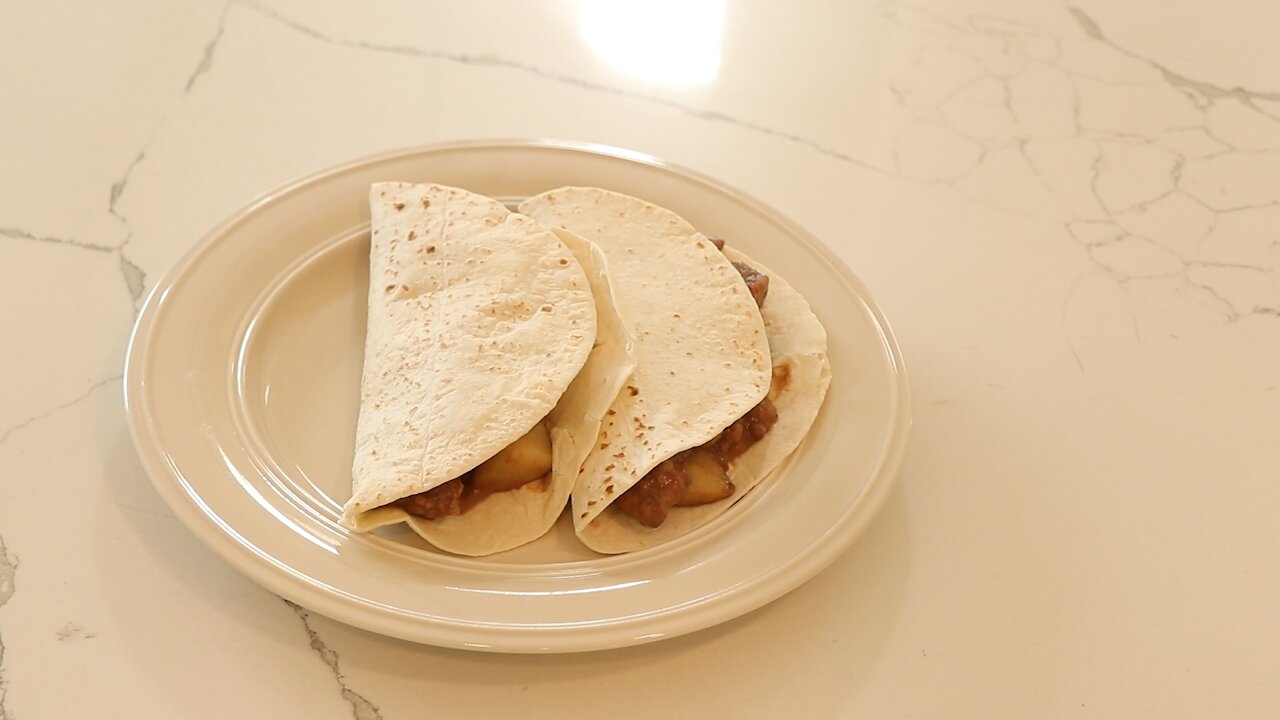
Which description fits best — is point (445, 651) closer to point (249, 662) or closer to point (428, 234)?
point (249, 662)

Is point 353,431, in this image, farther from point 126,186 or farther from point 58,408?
point 126,186

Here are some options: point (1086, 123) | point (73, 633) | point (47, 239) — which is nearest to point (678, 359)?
point (73, 633)

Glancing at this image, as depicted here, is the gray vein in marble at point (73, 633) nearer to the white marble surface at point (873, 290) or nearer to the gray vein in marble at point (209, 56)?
the white marble surface at point (873, 290)

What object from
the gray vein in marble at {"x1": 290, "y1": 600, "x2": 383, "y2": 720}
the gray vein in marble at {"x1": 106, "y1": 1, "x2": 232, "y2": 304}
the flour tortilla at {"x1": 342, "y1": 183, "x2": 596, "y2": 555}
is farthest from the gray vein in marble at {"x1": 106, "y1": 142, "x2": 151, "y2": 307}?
the gray vein in marble at {"x1": 290, "y1": 600, "x2": 383, "y2": 720}

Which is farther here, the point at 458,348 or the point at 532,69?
the point at 532,69

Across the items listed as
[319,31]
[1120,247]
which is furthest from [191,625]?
[1120,247]
